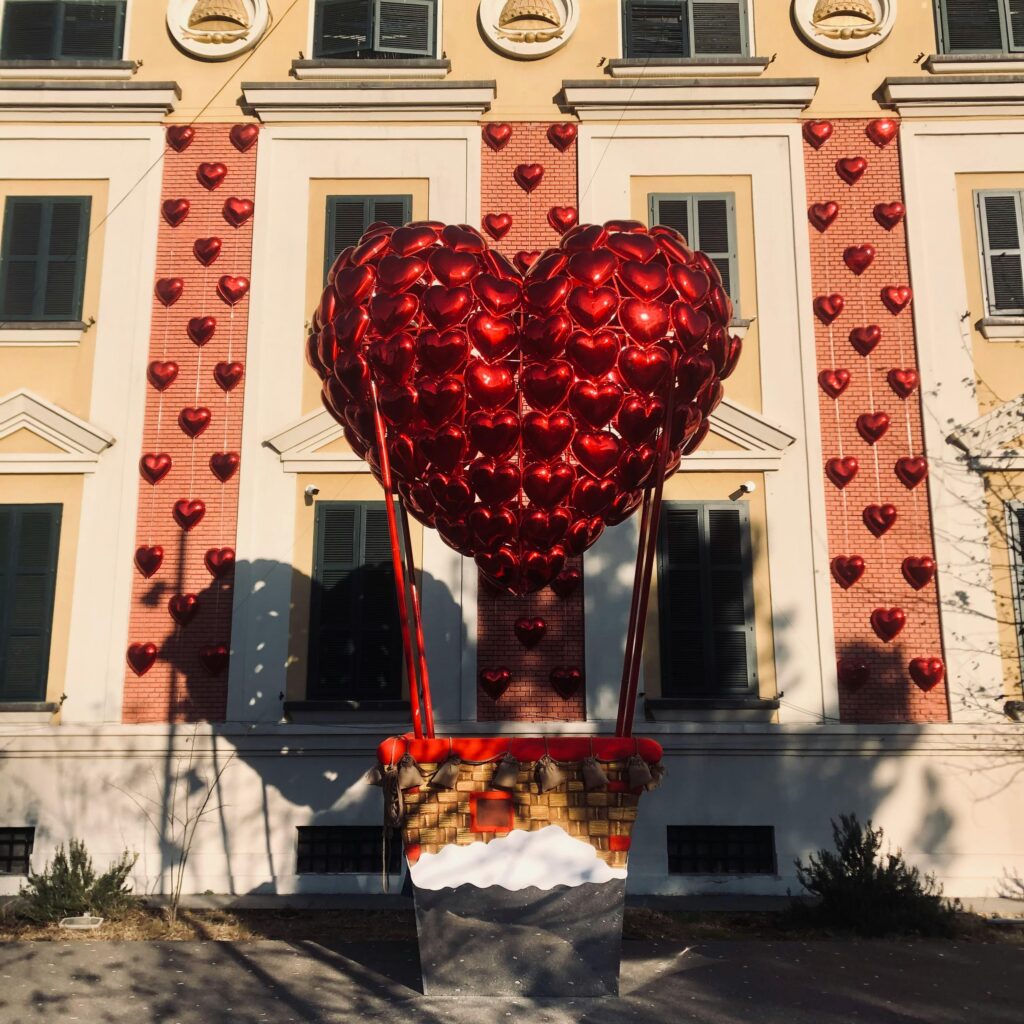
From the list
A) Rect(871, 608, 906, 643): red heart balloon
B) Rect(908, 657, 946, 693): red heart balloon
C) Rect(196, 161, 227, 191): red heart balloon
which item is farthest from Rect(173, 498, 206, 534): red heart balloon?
Rect(908, 657, 946, 693): red heart balloon

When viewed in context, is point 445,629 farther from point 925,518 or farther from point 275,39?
point 275,39

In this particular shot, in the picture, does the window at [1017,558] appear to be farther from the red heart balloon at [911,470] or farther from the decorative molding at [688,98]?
the decorative molding at [688,98]

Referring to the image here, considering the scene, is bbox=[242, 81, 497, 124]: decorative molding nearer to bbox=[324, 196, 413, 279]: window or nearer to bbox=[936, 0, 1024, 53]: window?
bbox=[324, 196, 413, 279]: window

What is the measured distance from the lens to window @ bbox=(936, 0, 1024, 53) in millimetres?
14977

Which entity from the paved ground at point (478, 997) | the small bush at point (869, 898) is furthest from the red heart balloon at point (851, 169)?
the paved ground at point (478, 997)

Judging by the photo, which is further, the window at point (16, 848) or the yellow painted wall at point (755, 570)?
the yellow painted wall at point (755, 570)

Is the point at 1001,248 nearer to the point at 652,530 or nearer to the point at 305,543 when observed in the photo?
the point at 652,530

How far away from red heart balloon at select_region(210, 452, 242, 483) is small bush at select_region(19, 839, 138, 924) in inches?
171

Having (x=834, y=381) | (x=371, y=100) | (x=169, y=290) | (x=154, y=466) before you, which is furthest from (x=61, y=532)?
(x=834, y=381)

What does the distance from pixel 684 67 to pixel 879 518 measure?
6.10 metres

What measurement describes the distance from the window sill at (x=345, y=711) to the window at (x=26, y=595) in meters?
2.85

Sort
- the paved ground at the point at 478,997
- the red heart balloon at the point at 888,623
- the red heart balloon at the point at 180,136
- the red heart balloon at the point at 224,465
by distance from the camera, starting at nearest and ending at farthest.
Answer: the paved ground at the point at 478,997
the red heart balloon at the point at 888,623
the red heart balloon at the point at 224,465
the red heart balloon at the point at 180,136

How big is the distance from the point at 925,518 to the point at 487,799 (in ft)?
25.1

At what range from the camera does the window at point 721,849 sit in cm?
1281
